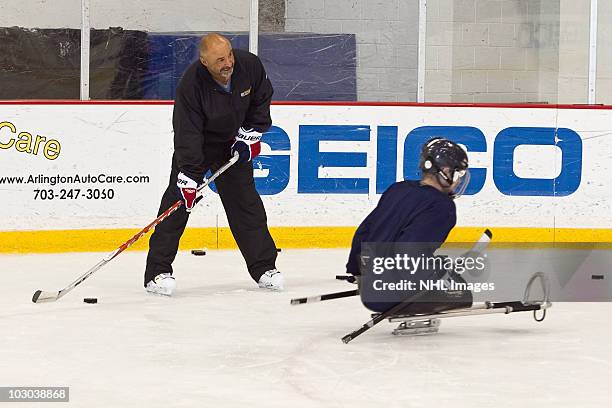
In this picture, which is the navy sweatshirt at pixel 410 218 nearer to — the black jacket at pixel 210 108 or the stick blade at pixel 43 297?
the black jacket at pixel 210 108

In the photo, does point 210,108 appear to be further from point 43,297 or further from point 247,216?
point 43,297

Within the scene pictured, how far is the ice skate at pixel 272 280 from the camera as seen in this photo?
Answer: 585cm

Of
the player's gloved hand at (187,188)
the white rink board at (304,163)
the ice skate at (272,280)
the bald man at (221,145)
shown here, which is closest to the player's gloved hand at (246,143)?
the bald man at (221,145)

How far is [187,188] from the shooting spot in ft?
18.2

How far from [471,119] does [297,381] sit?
360cm

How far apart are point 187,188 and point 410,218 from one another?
1365 mm

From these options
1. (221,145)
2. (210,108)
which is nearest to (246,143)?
(221,145)

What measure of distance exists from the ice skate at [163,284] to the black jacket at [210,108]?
18.8 inches

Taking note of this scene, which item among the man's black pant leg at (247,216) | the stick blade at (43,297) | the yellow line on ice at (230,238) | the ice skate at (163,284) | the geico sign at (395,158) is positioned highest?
the geico sign at (395,158)

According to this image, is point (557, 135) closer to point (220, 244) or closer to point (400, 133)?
point (400, 133)

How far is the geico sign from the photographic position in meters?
7.21

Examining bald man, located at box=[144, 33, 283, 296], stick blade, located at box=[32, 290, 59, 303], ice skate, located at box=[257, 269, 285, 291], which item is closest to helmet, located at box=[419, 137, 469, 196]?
bald man, located at box=[144, 33, 283, 296]

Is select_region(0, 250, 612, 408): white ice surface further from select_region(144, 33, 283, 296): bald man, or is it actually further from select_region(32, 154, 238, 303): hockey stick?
→ select_region(144, 33, 283, 296): bald man

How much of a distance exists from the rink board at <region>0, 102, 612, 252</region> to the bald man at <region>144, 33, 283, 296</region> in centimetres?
125
